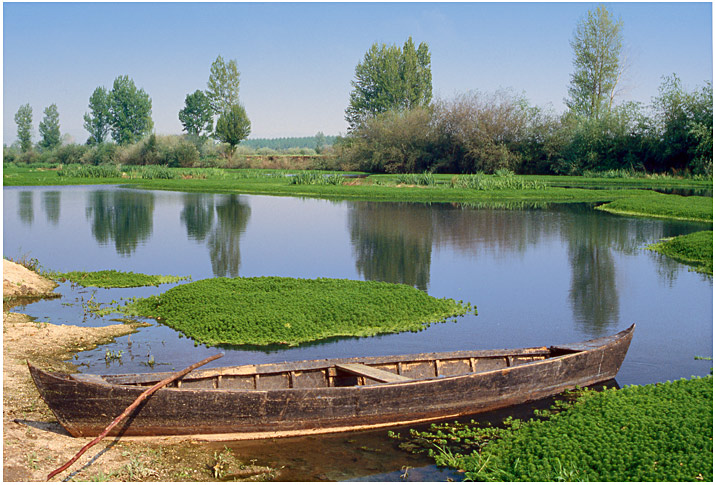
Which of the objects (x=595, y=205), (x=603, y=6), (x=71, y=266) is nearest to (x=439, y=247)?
(x=71, y=266)

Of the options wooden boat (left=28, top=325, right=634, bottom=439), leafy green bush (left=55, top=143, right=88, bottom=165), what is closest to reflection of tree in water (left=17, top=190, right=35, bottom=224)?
wooden boat (left=28, top=325, right=634, bottom=439)

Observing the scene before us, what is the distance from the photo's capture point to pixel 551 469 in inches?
297

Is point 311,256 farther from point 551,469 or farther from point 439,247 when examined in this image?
point 551,469

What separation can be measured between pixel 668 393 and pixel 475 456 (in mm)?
3422

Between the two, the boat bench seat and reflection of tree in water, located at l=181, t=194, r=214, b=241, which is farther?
reflection of tree in water, located at l=181, t=194, r=214, b=241

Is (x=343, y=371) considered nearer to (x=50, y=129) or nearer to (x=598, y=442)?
(x=598, y=442)

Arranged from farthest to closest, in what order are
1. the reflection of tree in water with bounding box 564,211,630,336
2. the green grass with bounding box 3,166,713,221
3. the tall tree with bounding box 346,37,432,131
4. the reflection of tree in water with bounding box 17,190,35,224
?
the tall tree with bounding box 346,37,432,131 < the green grass with bounding box 3,166,713,221 < the reflection of tree in water with bounding box 17,190,35,224 < the reflection of tree in water with bounding box 564,211,630,336

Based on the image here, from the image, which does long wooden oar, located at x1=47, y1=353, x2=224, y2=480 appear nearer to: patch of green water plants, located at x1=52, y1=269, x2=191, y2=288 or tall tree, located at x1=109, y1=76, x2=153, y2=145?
patch of green water plants, located at x1=52, y1=269, x2=191, y2=288

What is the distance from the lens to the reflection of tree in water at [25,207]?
33875mm

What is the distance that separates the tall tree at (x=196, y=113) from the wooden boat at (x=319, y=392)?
4163 inches

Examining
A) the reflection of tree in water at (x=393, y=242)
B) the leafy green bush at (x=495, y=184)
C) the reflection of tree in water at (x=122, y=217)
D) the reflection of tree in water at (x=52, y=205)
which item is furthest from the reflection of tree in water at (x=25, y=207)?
the leafy green bush at (x=495, y=184)

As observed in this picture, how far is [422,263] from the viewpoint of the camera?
2116 centimetres

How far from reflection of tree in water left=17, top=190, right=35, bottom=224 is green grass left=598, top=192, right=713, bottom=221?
29780mm

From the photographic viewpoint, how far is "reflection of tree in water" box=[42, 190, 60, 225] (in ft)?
111
